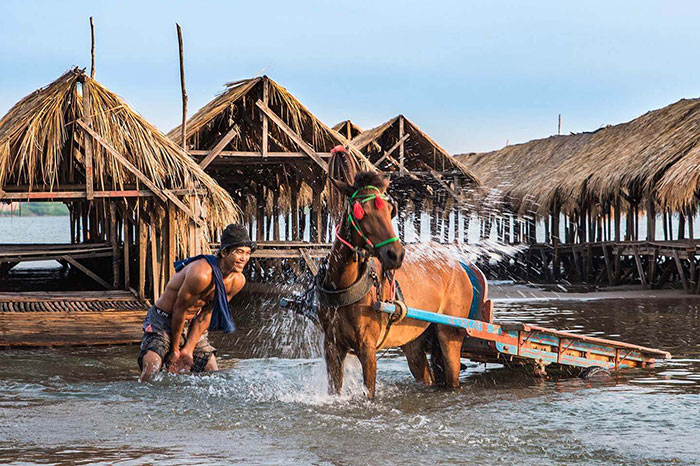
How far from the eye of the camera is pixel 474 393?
768cm

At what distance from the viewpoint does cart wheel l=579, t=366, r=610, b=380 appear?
27.1 ft

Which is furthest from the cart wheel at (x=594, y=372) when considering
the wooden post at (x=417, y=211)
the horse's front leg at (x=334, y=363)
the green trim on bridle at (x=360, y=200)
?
the wooden post at (x=417, y=211)

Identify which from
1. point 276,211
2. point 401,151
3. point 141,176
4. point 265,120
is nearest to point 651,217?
point 401,151

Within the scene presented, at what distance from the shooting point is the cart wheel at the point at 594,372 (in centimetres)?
827

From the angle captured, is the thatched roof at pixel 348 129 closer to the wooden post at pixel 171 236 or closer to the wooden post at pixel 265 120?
the wooden post at pixel 265 120

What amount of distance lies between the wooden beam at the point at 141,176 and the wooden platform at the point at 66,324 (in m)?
1.47

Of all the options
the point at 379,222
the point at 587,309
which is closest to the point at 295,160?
the point at 587,309

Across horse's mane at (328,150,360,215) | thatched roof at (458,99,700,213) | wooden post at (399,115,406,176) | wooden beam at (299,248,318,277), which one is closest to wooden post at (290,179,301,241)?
Answer: wooden beam at (299,248,318,277)

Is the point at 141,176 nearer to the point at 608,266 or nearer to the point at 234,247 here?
the point at 234,247

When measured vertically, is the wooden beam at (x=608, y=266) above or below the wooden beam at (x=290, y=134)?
below

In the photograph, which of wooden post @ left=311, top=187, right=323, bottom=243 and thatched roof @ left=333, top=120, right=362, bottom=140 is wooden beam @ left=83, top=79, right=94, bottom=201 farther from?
thatched roof @ left=333, top=120, right=362, bottom=140

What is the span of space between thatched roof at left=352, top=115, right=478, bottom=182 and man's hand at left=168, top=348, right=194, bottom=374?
54.3 ft

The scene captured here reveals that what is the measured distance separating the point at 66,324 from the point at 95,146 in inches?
92.4

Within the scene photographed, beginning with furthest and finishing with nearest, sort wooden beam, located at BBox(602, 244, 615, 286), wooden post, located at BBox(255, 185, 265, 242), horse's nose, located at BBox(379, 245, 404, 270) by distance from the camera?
wooden beam, located at BBox(602, 244, 615, 286) < wooden post, located at BBox(255, 185, 265, 242) < horse's nose, located at BBox(379, 245, 404, 270)
